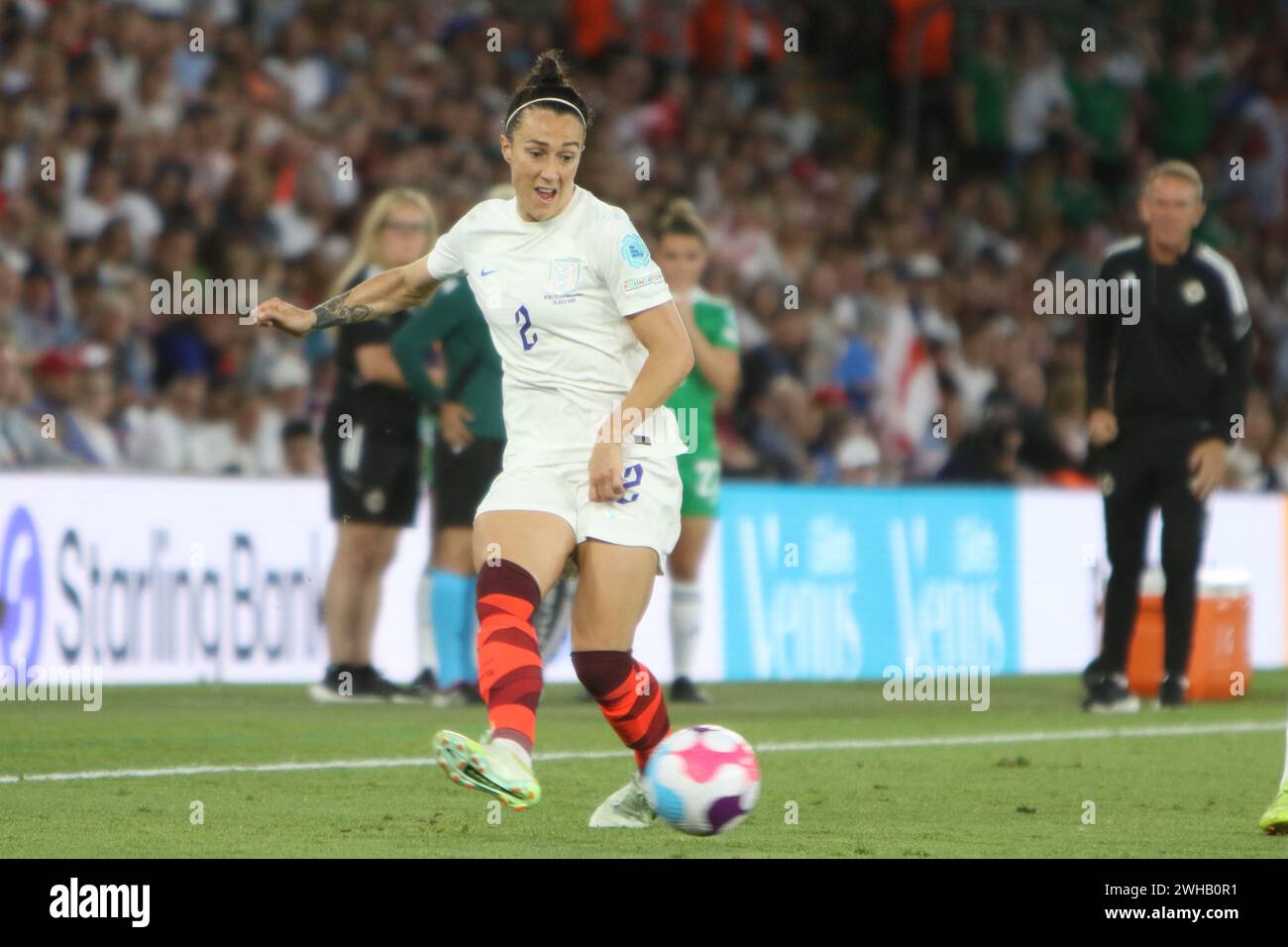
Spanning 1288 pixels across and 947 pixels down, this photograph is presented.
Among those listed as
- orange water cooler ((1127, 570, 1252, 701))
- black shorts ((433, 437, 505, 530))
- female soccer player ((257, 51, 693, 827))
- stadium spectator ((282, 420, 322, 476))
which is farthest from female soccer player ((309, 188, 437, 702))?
female soccer player ((257, 51, 693, 827))

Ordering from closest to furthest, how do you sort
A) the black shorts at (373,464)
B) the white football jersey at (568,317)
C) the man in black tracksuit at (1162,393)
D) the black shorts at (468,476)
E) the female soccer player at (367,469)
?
the white football jersey at (568,317)
the black shorts at (468,476)
the man in black tracksuit at (1162,393)
the female soccer player at (367,469)
the black shorts at (373,464)

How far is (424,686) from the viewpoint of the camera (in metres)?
11.6

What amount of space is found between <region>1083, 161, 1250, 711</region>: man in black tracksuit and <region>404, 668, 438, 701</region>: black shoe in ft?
10.7

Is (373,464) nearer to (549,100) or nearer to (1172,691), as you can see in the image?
(1172,691)

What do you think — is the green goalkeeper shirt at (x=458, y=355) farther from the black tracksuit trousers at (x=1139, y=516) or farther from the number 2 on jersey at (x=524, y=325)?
the number 2 on jersey at (x=524, y=325)

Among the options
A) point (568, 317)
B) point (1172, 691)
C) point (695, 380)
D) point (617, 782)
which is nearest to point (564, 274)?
point (568, 317)

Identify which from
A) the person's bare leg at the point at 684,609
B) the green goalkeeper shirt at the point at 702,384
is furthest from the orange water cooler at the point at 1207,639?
the green goalkeeper shirt at the point at 702,384

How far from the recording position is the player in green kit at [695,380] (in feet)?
37.1

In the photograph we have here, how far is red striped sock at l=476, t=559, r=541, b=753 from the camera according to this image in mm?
6277

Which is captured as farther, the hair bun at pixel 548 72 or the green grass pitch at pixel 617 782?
the hair bun at pixel 548 72

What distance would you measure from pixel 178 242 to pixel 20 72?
1569 mm

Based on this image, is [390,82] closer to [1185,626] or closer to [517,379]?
[1185,626]

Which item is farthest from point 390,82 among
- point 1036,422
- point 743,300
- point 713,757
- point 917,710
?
point 713,757

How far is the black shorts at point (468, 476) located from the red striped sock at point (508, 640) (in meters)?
4.55
